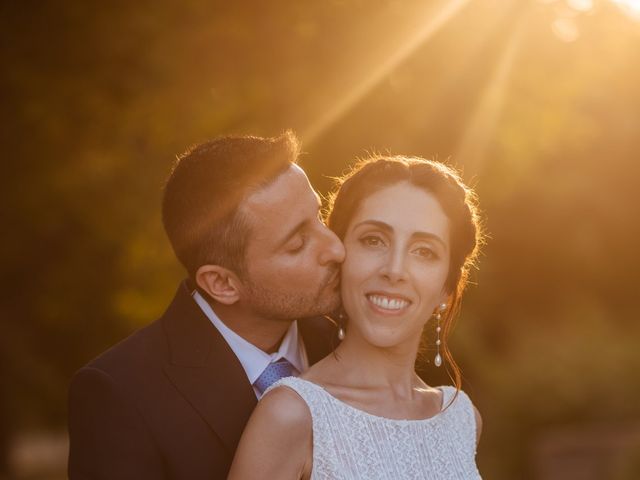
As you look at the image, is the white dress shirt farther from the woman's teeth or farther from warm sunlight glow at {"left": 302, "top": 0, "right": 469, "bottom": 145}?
warm sunlight glow at {"left": 302, "top": 0, "right": 469, "bottom": 145}

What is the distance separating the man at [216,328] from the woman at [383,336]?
0.59 ft

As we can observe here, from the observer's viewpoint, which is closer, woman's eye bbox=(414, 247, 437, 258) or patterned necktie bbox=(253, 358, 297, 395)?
woman's eye bbox=(414, 247, 437, 258)

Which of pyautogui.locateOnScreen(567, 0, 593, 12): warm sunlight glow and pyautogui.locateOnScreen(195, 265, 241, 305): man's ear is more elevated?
pyautogui.locateOnScreen(567, 0, 593, 12): warm sunlight glow

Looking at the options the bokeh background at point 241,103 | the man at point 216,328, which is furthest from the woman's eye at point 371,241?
the bokeh background at point 241,103

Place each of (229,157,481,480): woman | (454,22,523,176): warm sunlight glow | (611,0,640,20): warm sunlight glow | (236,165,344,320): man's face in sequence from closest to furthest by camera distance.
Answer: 1. (229,157,481,480): woman
2. (236,165,344,320): man's face
3. (454,22,523,176): warm sunlight glow
4. (611,0,640,20): warm sunlight glow

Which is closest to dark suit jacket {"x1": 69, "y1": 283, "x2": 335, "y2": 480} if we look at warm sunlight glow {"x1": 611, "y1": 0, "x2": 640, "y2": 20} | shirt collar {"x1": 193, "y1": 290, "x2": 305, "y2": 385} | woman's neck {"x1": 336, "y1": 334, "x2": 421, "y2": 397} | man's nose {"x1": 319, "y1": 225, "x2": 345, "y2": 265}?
shirt collar {"x1": 193, "y1": 290, "x2": 305, "y2": 385}

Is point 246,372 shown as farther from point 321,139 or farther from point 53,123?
point 53,123

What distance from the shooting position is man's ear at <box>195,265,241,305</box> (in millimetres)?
4406

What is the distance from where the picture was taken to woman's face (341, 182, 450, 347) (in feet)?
12.8

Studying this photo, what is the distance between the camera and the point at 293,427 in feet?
12.2

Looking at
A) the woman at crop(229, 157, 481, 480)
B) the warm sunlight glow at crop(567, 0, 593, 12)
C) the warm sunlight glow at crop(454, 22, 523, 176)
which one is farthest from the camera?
the warm sunlight glow at crop(567, 0, 593, 12)

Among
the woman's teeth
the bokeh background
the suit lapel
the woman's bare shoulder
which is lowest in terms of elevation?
the woman's bare shoulder

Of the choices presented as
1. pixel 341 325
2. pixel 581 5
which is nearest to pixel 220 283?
pixel 341 325

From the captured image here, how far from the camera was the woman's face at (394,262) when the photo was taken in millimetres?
3910
